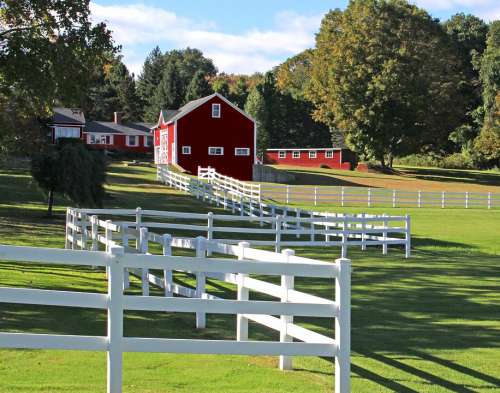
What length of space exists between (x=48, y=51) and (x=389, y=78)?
55.6 m

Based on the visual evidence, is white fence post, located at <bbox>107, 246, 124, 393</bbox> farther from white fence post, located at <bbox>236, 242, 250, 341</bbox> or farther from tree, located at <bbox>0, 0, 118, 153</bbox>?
tree, located at <bbox>0, 0, 118, 153</bbox>

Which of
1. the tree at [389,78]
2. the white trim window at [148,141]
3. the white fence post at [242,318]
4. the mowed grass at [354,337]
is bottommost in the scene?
the mowed grass at [354,337]

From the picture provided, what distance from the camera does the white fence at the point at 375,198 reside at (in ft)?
162

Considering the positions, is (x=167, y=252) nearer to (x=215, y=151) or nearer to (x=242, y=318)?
(x=242, y=318)

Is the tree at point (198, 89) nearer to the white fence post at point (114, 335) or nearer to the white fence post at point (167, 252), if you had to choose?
the white fence post at point (167, 252)

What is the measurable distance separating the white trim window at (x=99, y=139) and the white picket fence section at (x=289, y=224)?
2989cm

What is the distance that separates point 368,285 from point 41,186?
765 inches

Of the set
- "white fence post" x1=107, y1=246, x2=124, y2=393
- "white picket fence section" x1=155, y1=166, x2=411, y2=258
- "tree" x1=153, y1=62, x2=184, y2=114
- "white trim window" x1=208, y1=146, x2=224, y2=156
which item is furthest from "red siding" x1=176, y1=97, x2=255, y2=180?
"white fence post" x1=107, y1=246, x2=124, y2=393

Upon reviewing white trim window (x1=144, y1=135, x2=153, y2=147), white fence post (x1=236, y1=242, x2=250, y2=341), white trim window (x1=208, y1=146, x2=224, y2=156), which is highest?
white trim window (x1=144, y1=135, x2=153, y2=147)

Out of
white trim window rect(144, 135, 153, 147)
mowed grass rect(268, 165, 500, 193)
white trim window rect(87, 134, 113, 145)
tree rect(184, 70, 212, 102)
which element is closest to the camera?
mowed grass rect(268, 165, 500, 193)

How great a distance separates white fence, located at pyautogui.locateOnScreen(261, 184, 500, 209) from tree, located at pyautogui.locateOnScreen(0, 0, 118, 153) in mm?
24306

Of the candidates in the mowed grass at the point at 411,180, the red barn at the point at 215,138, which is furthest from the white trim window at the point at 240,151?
the mowed grass at the point at 411,180

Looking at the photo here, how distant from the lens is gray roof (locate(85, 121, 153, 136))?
92250 millimetres

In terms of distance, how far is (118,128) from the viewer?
93.8 metres
